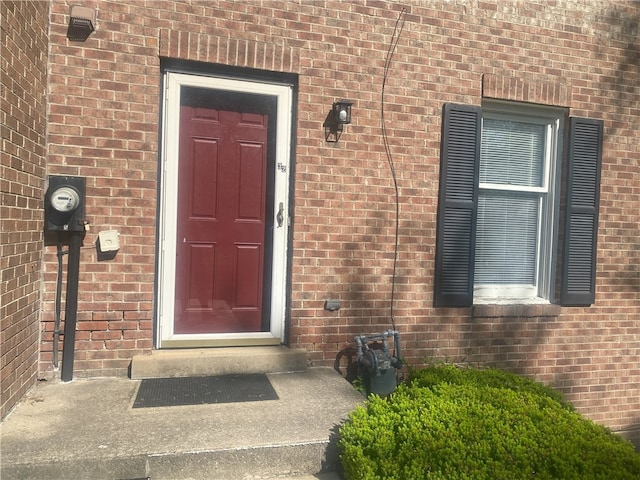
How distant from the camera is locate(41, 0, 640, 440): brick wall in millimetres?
3863

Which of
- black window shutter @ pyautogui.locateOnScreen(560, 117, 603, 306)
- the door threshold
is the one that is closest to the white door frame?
the door threshold

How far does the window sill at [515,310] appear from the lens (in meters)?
4.77

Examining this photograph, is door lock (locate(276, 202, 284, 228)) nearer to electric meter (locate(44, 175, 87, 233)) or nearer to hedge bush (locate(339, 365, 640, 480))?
electric meter (locate(44, 175, 87, 233))

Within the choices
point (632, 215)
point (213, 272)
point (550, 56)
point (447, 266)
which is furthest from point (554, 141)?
point (213, 272)

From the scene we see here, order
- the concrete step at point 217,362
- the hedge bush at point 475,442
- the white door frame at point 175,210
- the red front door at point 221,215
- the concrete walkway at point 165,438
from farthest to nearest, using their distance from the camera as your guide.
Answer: the red front door at point 221,215 → the white door frame at point 175,210 → the concrete step at point 217,362 → the concrete walkway at point 165,438 → the hedge bush at point 475,442

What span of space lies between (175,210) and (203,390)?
4.80 ft

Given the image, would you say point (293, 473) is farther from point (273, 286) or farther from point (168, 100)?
point (168, 100)

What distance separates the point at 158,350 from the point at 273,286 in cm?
107

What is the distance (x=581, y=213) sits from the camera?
502 cm

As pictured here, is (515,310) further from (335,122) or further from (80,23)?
(80,23)

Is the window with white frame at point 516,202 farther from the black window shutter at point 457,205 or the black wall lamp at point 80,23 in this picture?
the black wall lamp at point 80,23

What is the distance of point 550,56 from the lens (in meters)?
4.91

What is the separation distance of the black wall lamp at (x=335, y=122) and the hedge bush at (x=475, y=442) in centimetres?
220

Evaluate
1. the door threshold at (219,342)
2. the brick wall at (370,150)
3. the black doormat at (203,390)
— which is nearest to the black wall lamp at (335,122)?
the brick wall at (370,150)
